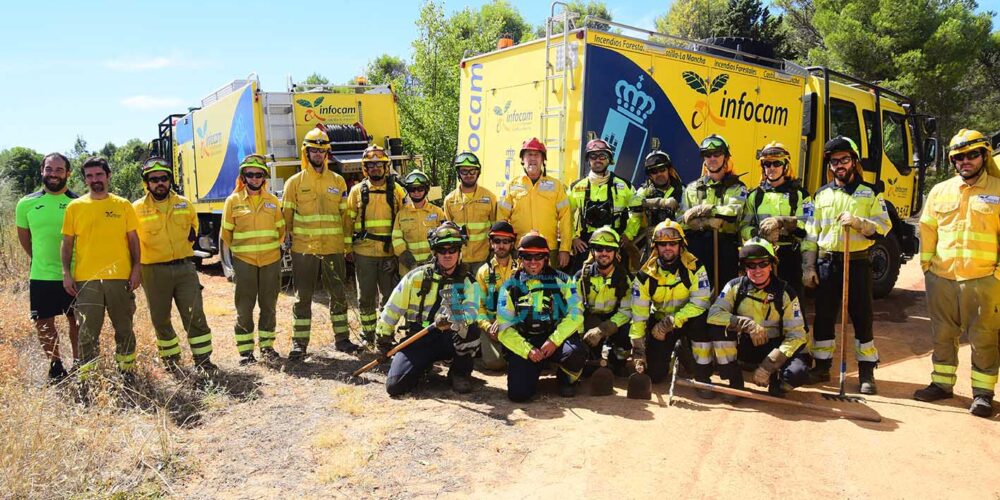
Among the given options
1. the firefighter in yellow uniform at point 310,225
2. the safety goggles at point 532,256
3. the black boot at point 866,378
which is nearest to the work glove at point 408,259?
the firefighter in yellow uniform at point 310,225

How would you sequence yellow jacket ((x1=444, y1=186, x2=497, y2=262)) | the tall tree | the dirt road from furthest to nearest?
the tall tree
yellow jacket ((x1=444, y1=186, x2=497, y2=262))
the dirt road

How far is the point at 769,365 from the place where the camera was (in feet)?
15.9

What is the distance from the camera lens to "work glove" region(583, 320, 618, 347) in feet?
17.1

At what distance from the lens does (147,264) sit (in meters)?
5.56

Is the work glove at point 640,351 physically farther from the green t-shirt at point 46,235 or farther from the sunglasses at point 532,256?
the green t-shirt at point 46,235

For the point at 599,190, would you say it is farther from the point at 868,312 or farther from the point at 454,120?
the point at 454,120

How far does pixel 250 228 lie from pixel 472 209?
200 centimetres

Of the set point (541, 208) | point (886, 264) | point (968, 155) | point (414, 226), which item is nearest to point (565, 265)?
point (541, 208)

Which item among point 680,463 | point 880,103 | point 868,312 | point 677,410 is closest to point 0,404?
point 680,463

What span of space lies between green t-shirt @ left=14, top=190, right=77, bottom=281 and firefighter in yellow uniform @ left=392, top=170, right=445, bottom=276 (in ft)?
9.07

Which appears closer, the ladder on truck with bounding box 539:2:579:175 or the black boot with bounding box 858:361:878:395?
the black boot with bounding box 858:361:878:395

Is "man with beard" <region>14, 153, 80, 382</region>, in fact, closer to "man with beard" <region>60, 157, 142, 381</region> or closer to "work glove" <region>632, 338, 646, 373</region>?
"man with beard" <region>60, 157, 142, 381</region>

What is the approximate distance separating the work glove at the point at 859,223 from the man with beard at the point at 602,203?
5.74ft

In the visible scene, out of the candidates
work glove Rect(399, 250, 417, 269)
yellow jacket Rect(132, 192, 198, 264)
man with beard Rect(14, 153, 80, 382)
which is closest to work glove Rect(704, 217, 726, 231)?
work glove Rect(399, 250, 417, 269)
